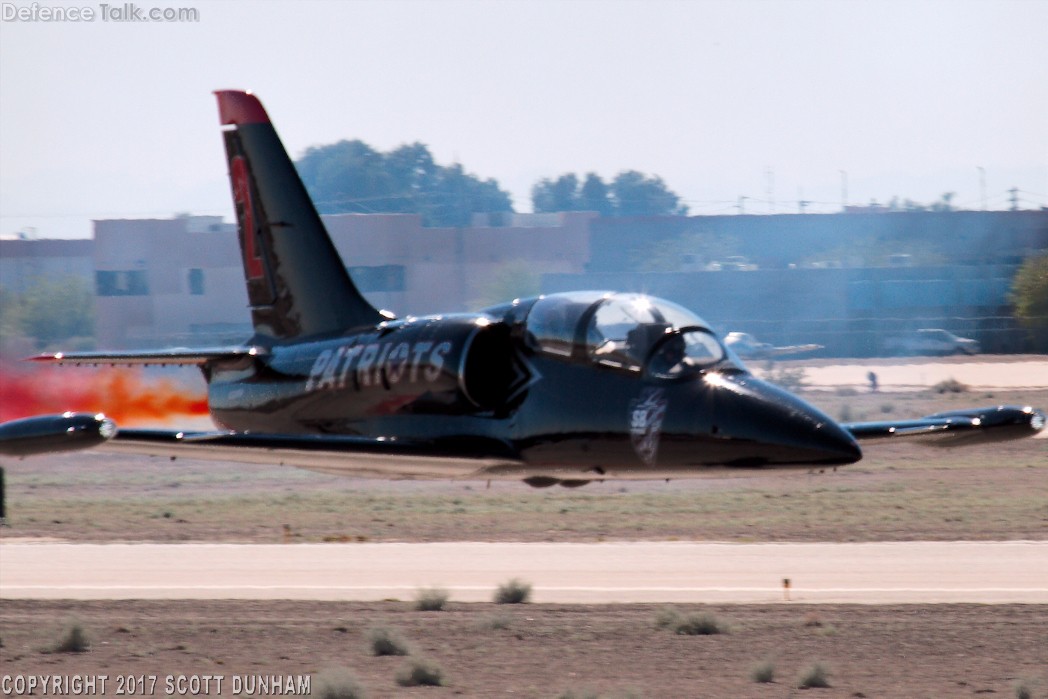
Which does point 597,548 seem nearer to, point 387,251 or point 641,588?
point 641,588

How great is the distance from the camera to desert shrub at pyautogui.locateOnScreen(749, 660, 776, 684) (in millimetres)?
17891

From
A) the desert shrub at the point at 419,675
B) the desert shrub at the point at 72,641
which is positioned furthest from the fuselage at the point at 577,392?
the desert shrub at the point at 72,641

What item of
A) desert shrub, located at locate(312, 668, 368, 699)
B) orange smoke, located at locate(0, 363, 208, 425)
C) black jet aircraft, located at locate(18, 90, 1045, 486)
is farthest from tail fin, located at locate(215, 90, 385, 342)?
desert shrub, located at locate(312, 668, 368, 699)

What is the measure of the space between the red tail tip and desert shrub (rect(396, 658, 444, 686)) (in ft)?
25.4

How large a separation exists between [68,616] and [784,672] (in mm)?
11530

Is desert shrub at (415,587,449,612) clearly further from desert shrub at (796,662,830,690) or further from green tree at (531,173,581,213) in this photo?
green tree at (531,173,581,213)

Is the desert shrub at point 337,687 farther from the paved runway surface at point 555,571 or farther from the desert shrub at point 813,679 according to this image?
the paved runway surface at point 555,571

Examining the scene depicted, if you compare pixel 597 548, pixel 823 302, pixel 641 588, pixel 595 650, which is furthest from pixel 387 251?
pixel 595 650

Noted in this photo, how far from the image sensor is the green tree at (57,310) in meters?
68.4

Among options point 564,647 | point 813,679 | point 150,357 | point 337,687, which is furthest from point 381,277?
point 337,687

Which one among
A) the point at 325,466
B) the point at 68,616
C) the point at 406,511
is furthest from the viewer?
the point at 406,511

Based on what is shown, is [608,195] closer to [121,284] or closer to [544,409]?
[121,284]

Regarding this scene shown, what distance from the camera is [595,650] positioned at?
19516 mm

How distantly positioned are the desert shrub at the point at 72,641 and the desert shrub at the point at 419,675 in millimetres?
4986
